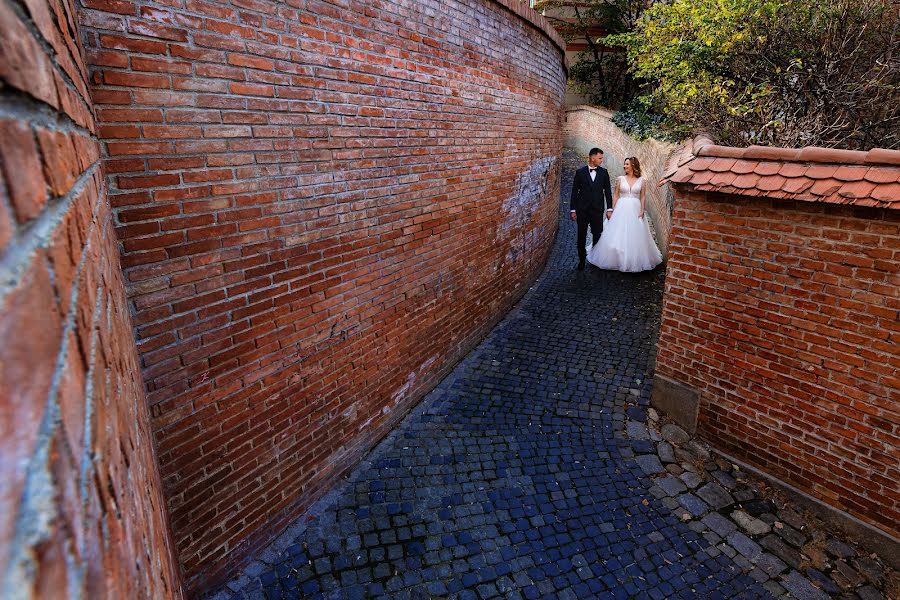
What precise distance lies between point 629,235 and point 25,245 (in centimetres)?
923

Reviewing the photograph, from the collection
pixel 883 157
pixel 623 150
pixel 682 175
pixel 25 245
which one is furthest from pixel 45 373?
pixel 623 150

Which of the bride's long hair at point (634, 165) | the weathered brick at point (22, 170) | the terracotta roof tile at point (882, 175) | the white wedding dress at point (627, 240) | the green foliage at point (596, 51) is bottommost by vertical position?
the white wedding dress at point (627, 240)

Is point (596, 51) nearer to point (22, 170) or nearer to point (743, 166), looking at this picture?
point (743, 166)

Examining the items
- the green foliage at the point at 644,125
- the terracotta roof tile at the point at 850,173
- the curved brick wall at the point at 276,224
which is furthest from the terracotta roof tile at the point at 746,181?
the green foliage at the point at 644,125

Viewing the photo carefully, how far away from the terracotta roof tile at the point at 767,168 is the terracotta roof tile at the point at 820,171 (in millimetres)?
222

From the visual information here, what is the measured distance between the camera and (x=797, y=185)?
3.62m

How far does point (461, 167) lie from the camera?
5.42m

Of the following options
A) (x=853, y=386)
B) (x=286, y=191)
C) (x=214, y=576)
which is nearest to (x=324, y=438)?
(x=214, y=576)

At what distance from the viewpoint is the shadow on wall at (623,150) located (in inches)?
373

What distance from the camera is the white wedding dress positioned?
8859 millimetres

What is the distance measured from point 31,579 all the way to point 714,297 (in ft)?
15.9

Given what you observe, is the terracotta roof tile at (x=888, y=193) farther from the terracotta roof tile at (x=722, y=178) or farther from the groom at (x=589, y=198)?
the groom at (x=589, y=198)

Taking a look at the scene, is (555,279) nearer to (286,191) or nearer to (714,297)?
(714,297)

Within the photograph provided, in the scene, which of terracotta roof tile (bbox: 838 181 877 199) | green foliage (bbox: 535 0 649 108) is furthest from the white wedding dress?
green foliage (bbox: 535 0 649 108)
